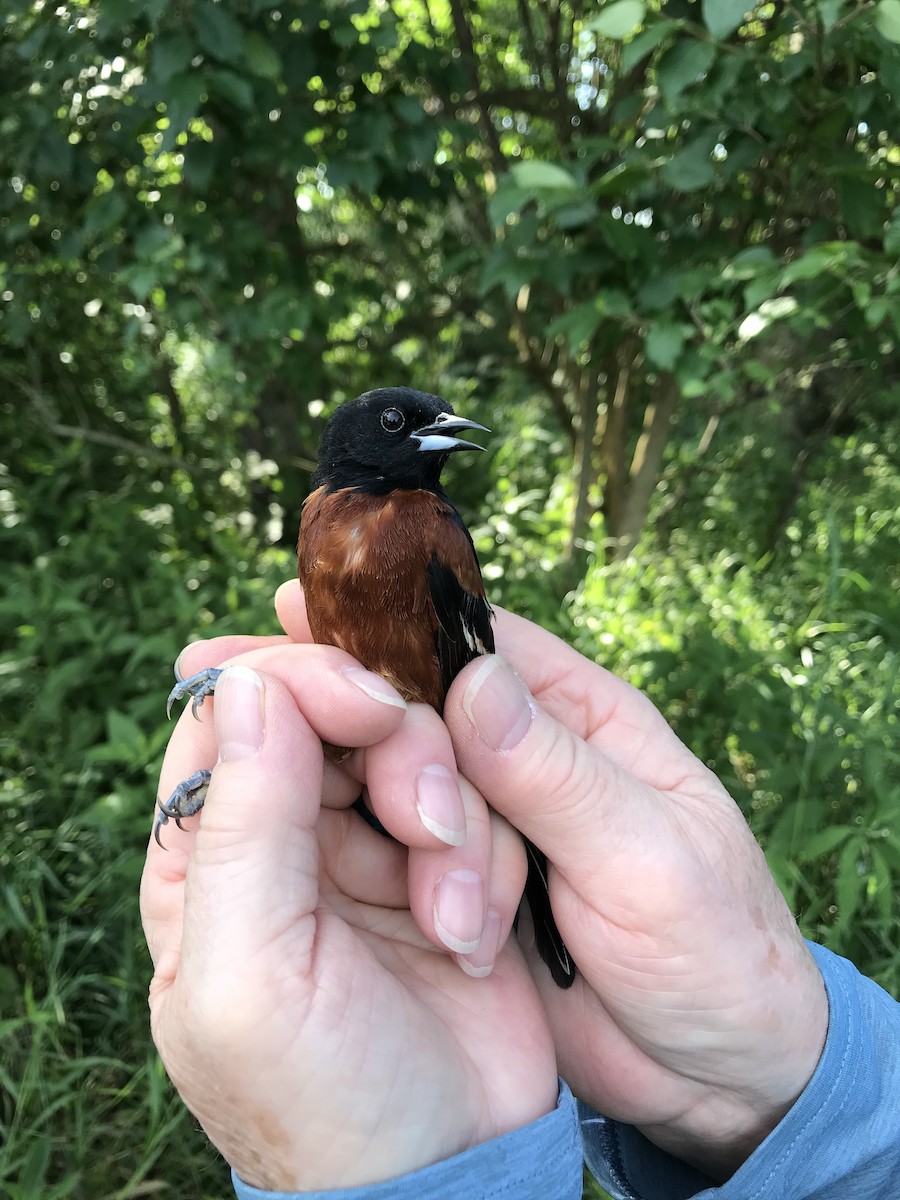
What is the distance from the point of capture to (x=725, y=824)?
1.85 meters

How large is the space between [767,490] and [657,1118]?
584 cm

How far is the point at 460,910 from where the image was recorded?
1672 mm

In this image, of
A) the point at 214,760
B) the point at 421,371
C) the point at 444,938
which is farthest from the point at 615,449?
the point at 444,938

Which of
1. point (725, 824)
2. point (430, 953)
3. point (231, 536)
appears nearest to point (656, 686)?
point (725, 824)

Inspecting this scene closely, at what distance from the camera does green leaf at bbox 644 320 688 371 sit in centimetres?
288

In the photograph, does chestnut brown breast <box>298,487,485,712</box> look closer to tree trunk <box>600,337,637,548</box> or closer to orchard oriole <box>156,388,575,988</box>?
orchard oriole <box>156,388,575,988</box>

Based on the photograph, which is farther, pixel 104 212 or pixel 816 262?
pixel 104 212

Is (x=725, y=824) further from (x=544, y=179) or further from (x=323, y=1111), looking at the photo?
(x=544, y=179)

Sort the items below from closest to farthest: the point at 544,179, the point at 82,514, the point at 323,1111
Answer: the point at 323,1111 < the point at 544,179 < the point at 82,514

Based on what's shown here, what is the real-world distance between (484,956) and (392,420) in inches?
54.9

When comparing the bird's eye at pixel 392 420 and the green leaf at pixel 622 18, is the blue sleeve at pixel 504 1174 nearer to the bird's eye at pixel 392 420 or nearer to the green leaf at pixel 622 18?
the bird's eye at pixel 392 420

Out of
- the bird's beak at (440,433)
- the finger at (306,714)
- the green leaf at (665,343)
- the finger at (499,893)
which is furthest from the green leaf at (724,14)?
the finger at (499,893)

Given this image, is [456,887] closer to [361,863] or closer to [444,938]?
[444,938]

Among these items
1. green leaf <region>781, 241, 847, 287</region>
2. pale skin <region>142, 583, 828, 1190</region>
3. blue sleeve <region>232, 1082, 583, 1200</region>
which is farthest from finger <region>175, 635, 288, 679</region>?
green leaf <region>781, 241, 847, 287</region>
